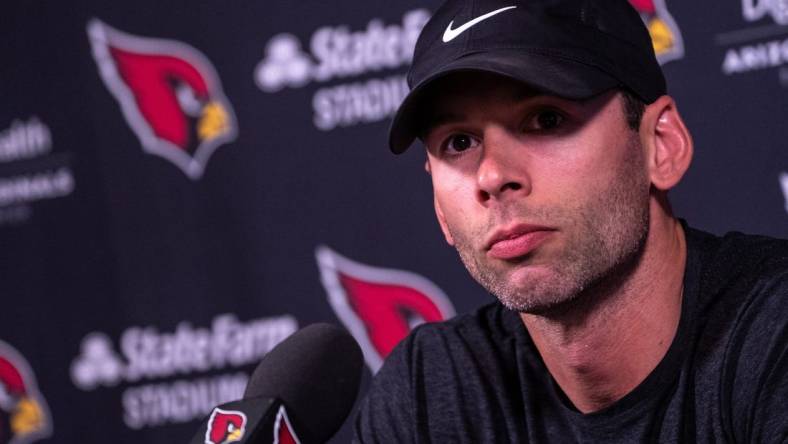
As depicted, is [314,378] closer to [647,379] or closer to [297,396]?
[297,396]

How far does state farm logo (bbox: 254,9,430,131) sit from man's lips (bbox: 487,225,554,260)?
0.97 m

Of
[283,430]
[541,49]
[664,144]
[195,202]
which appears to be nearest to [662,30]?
[664,144]

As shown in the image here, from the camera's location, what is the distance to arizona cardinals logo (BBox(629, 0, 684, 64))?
6.00 ft

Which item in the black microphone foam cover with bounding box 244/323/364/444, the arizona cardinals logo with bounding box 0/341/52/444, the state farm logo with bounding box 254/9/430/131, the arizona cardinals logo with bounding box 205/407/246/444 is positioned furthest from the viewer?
the arizona cardinals logo with bounding box 0/341/52/444

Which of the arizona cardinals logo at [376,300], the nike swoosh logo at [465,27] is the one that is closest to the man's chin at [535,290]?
the nike swoosh logo at [465,27]

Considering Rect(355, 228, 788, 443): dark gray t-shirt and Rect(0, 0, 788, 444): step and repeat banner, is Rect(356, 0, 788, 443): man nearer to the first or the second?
Rect(355, 228, 788, 443): dark gray t-shirt

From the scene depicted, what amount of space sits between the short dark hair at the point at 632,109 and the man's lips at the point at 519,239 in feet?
0.54

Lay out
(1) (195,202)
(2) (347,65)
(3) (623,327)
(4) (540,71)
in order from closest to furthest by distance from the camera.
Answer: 1. (4) (540,71)
2. (3) (623,327)
3. (2) (347,65)
4. (1) (195,202)

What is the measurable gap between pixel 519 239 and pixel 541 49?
199mm

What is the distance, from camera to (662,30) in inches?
72.4

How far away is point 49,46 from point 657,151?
1.59 metres

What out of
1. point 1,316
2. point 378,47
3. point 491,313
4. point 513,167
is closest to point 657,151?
point 513,167

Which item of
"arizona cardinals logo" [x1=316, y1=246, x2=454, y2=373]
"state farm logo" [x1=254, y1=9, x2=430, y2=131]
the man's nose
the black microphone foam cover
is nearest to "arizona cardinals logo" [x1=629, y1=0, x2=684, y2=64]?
"state farm logo" [x1=254, y1=9, x2=430, y2=131]

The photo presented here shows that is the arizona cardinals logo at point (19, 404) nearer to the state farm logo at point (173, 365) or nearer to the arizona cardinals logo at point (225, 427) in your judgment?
the state farm logo at point (173, 365)
